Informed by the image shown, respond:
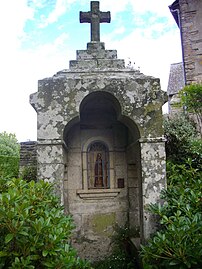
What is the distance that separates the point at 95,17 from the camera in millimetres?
5074

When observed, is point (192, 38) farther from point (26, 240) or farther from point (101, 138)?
point (26, 240)

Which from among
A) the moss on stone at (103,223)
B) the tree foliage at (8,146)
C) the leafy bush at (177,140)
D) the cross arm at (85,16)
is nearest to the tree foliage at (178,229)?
the leafy bush at (177,140)

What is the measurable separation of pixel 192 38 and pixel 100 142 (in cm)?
606

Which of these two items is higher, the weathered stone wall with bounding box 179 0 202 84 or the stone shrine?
the weathered stone wall with bounding box 179 0 202 84

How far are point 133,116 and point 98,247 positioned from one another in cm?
253

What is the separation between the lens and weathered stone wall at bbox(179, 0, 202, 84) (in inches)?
352

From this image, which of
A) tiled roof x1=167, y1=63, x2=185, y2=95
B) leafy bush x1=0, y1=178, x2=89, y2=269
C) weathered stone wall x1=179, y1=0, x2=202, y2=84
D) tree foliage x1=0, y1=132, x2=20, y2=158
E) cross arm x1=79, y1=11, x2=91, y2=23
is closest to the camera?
leafy bush x1=0, y1=178, x2=89, y2=269

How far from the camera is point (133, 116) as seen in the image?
4.05 meters

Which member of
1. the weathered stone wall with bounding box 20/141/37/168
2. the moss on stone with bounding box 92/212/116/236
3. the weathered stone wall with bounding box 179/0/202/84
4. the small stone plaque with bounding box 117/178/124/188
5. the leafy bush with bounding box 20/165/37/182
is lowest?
→ the moss on stone with bounding box 92/212/116/236

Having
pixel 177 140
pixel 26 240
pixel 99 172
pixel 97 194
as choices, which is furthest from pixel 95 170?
pixel 26 240

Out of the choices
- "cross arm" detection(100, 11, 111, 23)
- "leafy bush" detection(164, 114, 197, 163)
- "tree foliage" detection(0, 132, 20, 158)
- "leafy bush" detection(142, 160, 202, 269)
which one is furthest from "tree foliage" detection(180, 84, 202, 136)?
"tree foliage" detection(0, 132, 20, 158)

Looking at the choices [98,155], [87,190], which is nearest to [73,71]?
[98,155]

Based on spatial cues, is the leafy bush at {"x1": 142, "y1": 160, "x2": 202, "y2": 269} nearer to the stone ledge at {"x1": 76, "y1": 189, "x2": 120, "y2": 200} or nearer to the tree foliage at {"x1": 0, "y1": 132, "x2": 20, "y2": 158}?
the stone ledge at {"x1": 76, "y1": 189, "x2": 120, "y2": 200}

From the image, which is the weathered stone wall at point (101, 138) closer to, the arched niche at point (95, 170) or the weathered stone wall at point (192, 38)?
the arched niche at point (95, 170)
